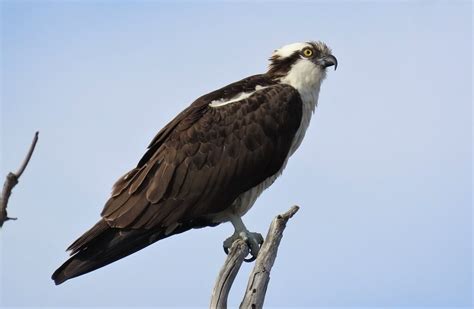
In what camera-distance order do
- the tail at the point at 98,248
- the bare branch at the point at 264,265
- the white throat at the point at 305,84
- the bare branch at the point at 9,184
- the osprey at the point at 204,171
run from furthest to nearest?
the white throat at the point at 305,84 → the osprey at the point at 204,171 → the tail at the point at 98,248 → the bare branch at the point at 264,265 → the bare branch at the point at 9,184

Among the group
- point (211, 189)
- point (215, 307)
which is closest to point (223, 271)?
point (215, 307)

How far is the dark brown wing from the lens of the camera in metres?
8.63

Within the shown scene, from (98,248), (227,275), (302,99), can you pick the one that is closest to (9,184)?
(227,275)

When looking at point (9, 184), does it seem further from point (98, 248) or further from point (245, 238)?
point (245, 238)

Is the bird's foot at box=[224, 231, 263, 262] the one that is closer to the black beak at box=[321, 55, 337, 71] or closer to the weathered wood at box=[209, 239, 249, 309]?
the weathered wood at box=[209, 239, 249, 309]

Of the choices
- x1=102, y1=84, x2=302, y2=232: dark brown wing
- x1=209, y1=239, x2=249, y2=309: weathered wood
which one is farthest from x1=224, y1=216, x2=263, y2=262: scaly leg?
x1=209, y1=239, x2=249, y2=309: weathered wood

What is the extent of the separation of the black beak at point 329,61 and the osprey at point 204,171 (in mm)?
549

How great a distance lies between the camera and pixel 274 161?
902cm

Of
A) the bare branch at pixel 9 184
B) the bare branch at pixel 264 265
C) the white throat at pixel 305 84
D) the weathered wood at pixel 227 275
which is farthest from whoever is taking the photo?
the white throat at pixel 305 84

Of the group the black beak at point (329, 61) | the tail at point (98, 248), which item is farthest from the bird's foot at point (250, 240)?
the black beak at point (329, 61)

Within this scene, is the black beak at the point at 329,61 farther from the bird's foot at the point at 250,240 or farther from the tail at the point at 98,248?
the tail at the point at 98,248

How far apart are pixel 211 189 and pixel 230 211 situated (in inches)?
15.3

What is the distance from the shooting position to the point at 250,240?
A: 8.62 meters

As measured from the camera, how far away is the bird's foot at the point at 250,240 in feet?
28.2
